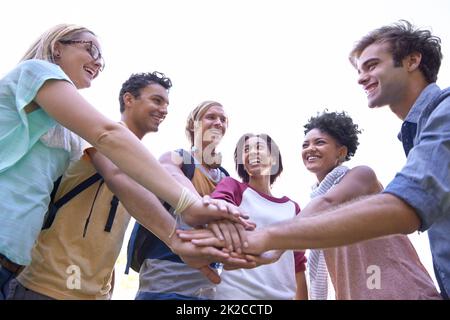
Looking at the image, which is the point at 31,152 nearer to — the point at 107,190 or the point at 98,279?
the point at 107,190

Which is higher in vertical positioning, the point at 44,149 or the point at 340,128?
the point at 340,128

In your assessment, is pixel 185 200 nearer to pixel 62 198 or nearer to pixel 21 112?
pixel 62 198

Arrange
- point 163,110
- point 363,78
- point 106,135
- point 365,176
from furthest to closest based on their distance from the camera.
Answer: point 163,110 → point 363,78 → point 365,176 → point 106,135

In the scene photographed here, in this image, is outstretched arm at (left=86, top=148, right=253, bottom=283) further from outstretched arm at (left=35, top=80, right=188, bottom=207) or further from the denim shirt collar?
the denim shirt collar

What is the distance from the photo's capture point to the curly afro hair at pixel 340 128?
431 centimetres

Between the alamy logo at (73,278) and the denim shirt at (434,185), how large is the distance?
73.2 inches

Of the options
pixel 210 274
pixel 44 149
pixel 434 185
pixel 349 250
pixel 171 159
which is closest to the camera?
pixel 434 185

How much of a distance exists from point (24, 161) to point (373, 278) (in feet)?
7.41

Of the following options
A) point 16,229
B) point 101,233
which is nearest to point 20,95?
point 16,229

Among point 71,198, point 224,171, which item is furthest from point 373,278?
point 71,198

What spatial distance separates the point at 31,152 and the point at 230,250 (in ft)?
4.46

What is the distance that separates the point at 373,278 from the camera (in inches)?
118

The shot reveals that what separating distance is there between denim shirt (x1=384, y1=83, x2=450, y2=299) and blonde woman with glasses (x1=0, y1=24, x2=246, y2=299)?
42.9 inches

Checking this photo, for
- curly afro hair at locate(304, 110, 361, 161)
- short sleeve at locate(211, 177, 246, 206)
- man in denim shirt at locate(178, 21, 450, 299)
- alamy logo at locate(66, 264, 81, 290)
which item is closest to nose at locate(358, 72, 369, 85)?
curly afro hair at locate(304, 110, 361, 161)
